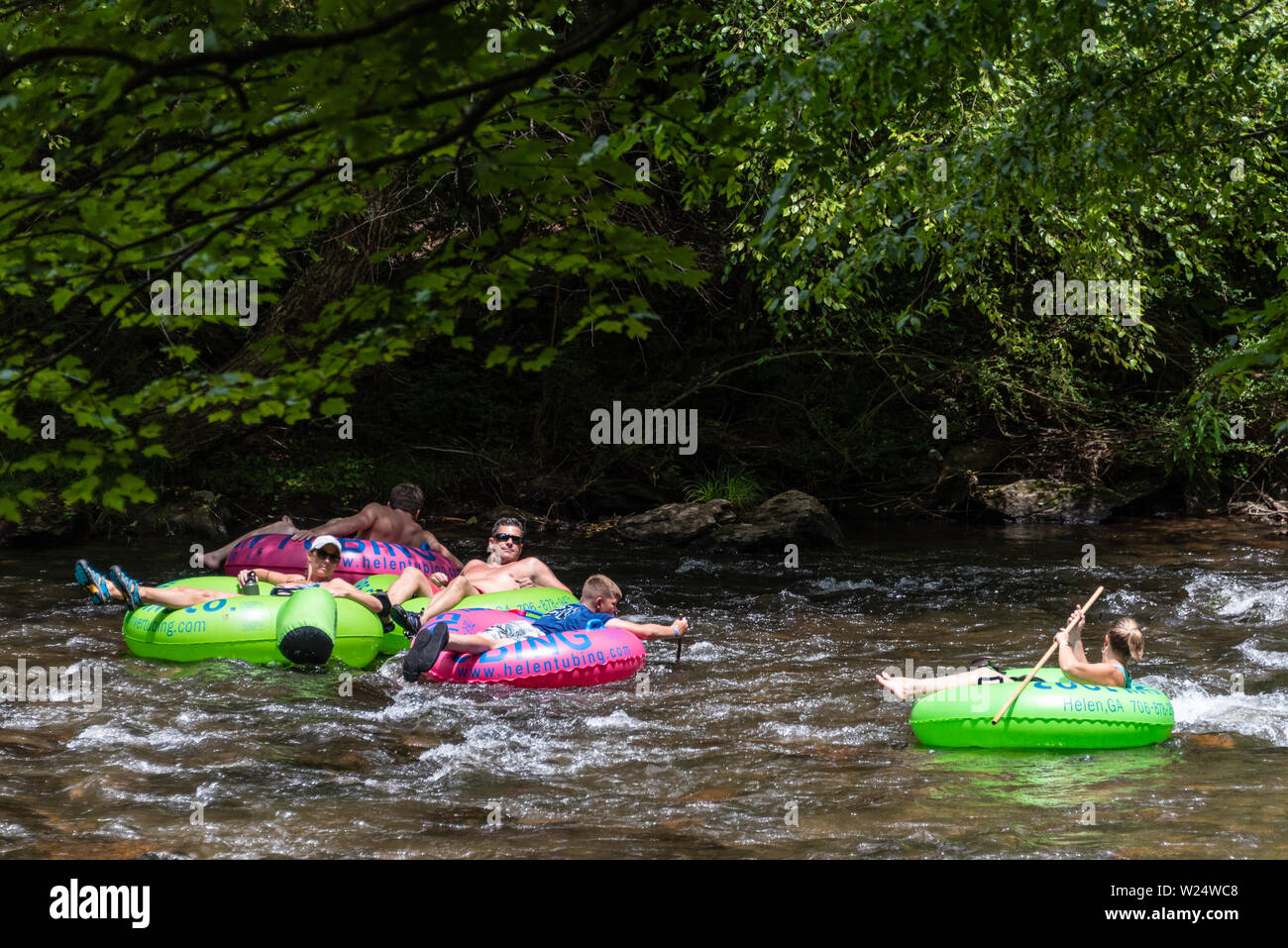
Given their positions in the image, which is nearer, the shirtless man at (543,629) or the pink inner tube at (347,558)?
the shirtless man at (543,629)

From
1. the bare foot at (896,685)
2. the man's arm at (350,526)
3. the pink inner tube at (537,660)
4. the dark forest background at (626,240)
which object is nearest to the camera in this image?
the dark forest background at (626,240)

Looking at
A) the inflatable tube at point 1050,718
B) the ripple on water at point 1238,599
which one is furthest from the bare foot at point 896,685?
the ripple on water at point 1238,599

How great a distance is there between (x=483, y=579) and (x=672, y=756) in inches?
105

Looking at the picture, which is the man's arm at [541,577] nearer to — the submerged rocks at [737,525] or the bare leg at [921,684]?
the bare leg at [921,684]

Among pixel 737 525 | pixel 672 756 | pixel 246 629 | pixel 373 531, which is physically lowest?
pixel 672 756

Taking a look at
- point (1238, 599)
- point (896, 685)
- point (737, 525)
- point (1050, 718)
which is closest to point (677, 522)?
point (737, 525)

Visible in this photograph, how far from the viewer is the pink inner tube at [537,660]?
721 cm

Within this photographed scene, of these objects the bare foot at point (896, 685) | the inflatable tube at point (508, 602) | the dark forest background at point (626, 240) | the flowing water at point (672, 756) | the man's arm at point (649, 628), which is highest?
→ the dark forest background at point (626, 240)

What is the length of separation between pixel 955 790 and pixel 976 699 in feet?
2.49

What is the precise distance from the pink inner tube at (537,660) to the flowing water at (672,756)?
90 mm

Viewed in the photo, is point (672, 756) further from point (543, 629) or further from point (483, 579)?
point (483, 579)

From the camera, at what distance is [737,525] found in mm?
13414
